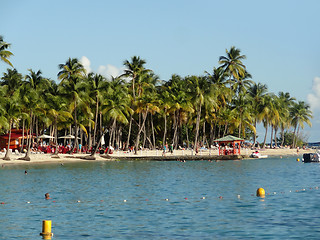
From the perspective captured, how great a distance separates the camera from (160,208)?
1154 inches

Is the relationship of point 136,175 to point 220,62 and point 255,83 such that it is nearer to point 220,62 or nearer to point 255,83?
point 220,62

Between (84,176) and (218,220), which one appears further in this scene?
(84,176)

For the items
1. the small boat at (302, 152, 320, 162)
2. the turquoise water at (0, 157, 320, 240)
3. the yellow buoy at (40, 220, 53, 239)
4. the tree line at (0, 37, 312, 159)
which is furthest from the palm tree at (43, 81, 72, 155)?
the yellow buoy at (40, 220, 53, 239)

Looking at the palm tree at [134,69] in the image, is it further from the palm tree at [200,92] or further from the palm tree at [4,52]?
the palm tree at [4,52]

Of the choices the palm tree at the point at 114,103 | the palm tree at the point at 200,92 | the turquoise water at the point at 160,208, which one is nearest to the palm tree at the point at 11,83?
the palm tree at the point at 114,103

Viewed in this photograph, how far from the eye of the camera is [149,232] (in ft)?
72.5

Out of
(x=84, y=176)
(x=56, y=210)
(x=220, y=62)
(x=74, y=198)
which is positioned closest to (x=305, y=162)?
(x=220, y=62)

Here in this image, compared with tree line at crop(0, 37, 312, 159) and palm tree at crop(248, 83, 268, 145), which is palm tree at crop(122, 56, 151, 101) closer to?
tree line at crop(0, 37, 312, 159)

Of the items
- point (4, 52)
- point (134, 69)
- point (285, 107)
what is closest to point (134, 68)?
point (134, 69)

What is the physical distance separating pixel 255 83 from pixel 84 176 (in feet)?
238

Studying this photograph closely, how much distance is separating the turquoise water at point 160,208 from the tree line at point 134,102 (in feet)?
99.9

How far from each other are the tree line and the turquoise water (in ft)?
99.9

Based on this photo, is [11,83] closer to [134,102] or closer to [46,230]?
[134,102]

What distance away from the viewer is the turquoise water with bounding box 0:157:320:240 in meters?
22.1
